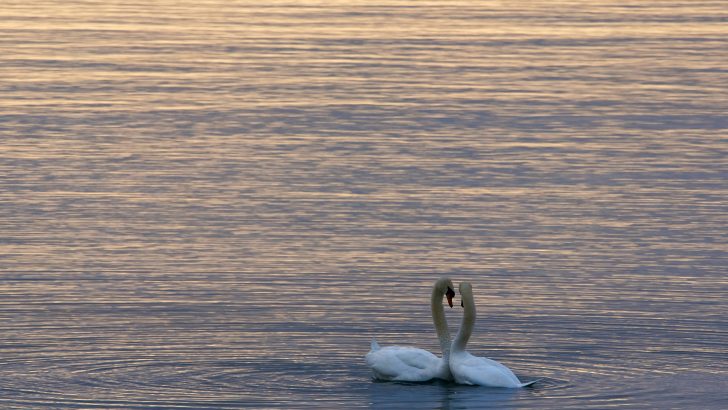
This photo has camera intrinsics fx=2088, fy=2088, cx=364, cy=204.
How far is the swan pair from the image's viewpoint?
14016 mm

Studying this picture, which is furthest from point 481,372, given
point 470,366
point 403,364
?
point 403,364

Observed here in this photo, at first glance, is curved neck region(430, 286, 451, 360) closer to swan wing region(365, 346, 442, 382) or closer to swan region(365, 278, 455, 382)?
swan region(365, 278, 455, 382)

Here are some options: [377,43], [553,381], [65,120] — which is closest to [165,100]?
[65,120]

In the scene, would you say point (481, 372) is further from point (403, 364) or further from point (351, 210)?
point (351, 210)

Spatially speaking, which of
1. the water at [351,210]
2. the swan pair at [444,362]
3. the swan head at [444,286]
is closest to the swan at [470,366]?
the swan pair at [444,362]

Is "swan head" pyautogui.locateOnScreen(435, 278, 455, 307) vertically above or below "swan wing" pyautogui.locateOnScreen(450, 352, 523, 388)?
above

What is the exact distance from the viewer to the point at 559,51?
3167 centimetres

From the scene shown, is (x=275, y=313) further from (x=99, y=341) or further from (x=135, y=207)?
(x=135, y=207)

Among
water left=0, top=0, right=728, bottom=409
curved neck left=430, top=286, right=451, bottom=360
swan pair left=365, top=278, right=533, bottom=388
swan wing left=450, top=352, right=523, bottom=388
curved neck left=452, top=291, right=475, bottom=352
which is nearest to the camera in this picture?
swan wing left=450, top=352, right=523, bottom=388

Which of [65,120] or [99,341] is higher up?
[65,120]

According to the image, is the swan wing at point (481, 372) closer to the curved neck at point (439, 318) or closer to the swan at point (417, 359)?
the swan at point (417, 359)

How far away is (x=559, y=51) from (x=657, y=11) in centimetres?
714

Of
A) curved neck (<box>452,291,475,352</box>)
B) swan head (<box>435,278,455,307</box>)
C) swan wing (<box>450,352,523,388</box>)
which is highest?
swan head (<box>435,278,455,307</box>)

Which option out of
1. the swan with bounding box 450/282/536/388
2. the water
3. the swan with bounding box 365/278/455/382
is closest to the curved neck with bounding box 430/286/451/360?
the swan with bounding box 365/278/455/382
